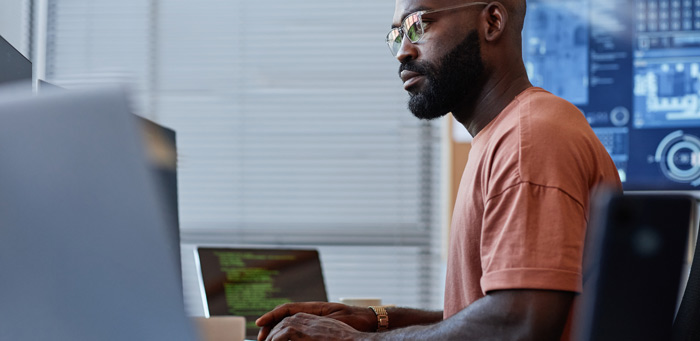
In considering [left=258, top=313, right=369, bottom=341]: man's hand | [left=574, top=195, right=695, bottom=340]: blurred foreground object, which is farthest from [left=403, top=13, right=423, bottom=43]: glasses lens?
[left=574, top=195, right=695, bottom=340]: blurred foreground object

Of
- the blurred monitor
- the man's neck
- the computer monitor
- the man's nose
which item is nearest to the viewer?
the computer monitor

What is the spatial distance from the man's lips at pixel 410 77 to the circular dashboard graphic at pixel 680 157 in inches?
52.9

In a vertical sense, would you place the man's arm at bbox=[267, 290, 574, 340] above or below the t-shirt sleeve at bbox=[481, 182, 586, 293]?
below

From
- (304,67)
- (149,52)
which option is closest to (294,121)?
(304,67)

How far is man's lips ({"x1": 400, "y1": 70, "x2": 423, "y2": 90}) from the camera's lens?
1537 millimetres

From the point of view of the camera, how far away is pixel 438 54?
149 centimetres

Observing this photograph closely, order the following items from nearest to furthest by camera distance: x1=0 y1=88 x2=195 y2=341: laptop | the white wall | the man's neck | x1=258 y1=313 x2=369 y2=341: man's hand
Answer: x1=0 y1=88 x2=195 y2=341: laptop, x1=258 y1=313 x2=369 y2=341: man's hand, the man's neck, the white wall

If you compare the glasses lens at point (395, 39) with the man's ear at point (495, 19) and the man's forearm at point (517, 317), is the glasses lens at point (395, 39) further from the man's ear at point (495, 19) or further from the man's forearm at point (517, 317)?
the man's forearm at point (517, 317)

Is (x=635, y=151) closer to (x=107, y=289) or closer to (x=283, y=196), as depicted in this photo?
(x=283, y=196)

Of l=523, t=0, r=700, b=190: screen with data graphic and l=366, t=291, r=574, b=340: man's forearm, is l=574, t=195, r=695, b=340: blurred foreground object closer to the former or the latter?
l=366, t=291, r=574, b=340: man's forearm

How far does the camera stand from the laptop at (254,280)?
162 centimetres

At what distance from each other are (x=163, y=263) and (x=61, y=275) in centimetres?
5

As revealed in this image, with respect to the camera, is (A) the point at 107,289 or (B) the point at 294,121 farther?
(B) the point at 294,121

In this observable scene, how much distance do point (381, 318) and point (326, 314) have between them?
138 mm
